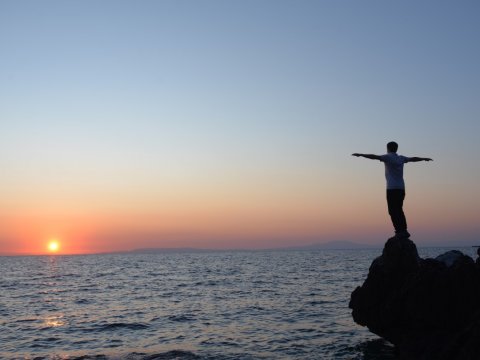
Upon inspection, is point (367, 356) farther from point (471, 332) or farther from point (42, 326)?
point (42, 326)

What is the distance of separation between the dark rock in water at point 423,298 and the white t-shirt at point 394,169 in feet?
6.90

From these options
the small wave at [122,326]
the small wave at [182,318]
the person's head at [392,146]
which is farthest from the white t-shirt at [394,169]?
the small wave at [182,318]

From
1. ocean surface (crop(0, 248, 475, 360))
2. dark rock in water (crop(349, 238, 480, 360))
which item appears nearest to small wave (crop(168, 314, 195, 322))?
ocean surface (crop(0, 248, 475, 360))

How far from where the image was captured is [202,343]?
75.2ft

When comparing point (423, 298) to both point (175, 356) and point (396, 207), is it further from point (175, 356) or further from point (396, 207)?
point (175, 356)

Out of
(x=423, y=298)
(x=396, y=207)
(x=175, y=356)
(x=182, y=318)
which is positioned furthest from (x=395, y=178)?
(x=182, y=318)

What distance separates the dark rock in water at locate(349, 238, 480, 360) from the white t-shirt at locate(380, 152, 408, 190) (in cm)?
210

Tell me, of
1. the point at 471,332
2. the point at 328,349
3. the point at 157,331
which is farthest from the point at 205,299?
the point at 471,332

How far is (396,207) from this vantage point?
47.3 feet

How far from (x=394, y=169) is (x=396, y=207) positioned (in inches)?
47.3

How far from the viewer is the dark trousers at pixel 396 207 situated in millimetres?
14312

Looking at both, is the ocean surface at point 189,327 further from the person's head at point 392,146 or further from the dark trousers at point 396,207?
the person's head at point 392,146

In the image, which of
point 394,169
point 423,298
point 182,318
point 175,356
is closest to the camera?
point 423,298

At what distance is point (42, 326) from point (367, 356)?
66.0ft
